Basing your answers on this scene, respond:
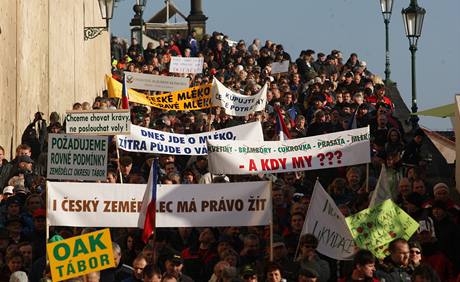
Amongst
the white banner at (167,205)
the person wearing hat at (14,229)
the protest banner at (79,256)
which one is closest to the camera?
the protest banner at (79,256)

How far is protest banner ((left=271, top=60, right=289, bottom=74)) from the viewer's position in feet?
107

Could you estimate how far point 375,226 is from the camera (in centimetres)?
1574

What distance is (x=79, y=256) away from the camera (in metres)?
15.1

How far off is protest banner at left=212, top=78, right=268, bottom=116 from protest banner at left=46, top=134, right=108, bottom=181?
770 cm

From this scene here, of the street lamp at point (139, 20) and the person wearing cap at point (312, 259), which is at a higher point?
the street lamp at point (139, 20)

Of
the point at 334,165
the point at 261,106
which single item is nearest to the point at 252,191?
the point at 334,165

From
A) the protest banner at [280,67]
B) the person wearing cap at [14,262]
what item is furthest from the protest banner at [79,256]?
the protest banner at [280,67]

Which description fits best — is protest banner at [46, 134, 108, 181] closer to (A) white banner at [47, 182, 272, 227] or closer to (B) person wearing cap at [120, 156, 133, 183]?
(A) white banner at [47, 182, 272, 227]

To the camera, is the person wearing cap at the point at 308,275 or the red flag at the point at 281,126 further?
the red flag at the point at 281,126

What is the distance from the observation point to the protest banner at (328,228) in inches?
636

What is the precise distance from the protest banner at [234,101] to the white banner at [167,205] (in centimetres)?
882

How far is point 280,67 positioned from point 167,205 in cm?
1617

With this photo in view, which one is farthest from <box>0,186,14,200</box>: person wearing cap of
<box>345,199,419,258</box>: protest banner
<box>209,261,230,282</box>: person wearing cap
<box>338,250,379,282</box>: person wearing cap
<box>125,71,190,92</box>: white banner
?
<box>125,71,190,92</box>: white banner

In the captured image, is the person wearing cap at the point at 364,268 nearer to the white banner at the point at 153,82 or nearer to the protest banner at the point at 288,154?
the protest banner at the point at 288,154
